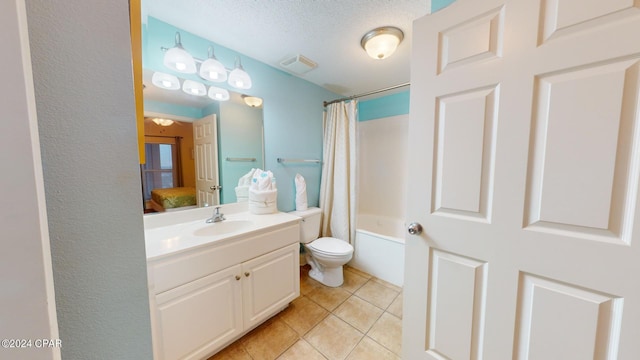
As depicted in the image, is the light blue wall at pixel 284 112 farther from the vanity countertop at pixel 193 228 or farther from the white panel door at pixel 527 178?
the white panel door at pixel 527 178

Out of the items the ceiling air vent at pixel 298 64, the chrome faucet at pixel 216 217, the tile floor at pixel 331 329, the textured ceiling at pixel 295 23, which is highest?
the textured ceiling at pixel 295 23

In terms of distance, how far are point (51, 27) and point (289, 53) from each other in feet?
5.12

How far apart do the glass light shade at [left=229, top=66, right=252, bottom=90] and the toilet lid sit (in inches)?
60.0

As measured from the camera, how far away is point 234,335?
1.27 m

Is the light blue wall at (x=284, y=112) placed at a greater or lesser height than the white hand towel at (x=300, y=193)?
greater

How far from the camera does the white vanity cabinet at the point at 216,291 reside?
1.02 metres

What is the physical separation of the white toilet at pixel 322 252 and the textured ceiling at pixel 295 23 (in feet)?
4.81

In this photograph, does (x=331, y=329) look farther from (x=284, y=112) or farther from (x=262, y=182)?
(x=284, y=112)

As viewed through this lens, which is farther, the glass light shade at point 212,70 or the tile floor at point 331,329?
the glass light shade at point 212,70

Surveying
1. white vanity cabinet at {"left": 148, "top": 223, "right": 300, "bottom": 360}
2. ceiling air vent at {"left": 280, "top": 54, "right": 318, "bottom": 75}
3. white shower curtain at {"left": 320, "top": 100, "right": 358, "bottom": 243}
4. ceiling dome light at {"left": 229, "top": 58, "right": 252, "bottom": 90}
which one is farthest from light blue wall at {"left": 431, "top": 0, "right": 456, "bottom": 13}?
white vanity cabinet at {"left": 148, "top": 223, "right": 300, "bottom": 360}

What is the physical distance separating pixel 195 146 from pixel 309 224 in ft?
4.01

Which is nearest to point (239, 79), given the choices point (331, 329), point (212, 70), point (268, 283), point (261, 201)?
point (212, 70)

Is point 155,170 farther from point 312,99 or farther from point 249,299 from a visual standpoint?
point 312,99

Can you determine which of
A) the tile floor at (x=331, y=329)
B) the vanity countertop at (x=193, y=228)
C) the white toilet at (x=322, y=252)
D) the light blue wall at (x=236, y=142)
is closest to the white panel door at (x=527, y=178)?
the tile floor at (x=331, y=329)
